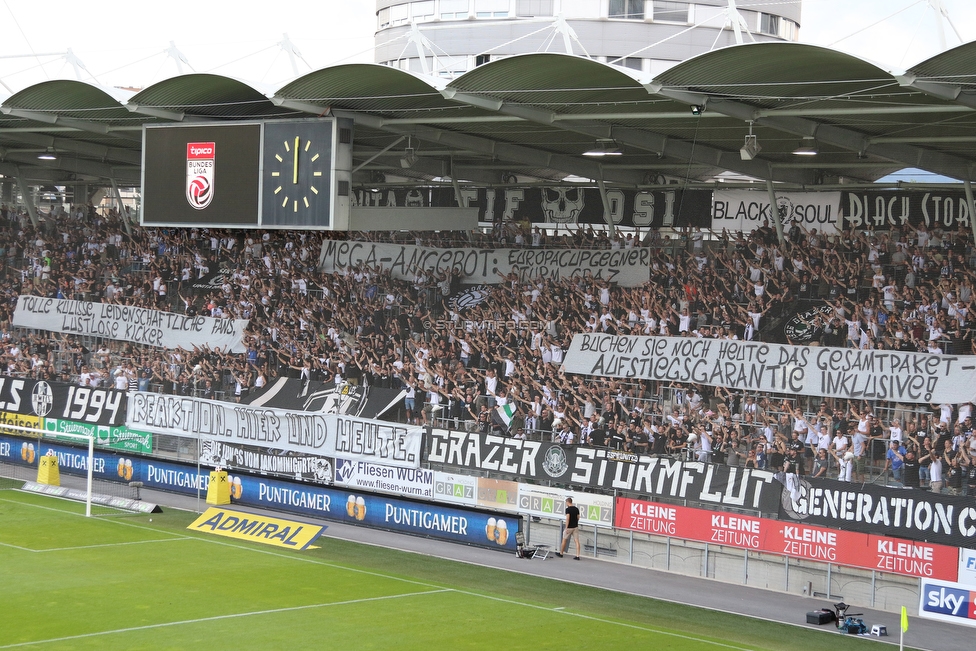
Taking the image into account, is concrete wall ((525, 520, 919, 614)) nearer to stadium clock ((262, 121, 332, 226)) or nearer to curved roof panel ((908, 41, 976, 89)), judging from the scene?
stadium clock ((262, 121, 332, 226))

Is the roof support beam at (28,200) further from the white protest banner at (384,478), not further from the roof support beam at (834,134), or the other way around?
the roof support beam at (834,134)

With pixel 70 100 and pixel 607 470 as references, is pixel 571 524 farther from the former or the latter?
pixel 70 100

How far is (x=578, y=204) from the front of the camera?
3086 cm

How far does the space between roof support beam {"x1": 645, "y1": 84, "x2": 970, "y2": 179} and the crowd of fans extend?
4.93 feet

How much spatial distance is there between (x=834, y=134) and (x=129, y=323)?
21.3m

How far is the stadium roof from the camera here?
1716cm

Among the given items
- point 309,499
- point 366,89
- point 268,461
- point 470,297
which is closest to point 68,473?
point 268,461

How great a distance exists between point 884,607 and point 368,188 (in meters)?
20.9

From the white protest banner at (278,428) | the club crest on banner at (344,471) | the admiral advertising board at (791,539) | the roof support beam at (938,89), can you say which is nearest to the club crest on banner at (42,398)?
the white protest banner at (278,428)

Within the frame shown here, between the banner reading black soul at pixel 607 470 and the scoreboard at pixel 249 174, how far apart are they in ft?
18.0

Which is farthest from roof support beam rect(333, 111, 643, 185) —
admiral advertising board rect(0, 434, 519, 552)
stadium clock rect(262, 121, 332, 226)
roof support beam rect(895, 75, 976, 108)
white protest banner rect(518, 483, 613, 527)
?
roof support beam rect(895, 75, 976, 108)

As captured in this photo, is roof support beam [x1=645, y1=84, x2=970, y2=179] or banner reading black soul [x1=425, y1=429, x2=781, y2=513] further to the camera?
banner reading black soul [x1=425, y1=429, x2=781, y2=513]

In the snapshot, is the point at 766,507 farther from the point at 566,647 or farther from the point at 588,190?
the point at 588,190

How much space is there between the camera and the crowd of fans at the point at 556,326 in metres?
21.4
